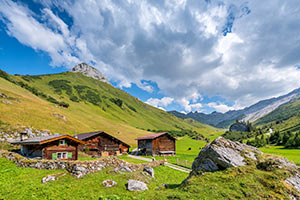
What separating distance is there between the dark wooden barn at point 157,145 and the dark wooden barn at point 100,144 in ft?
30.0

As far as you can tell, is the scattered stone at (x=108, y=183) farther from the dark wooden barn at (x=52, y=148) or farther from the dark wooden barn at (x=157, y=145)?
the dark wooden barn at (x=157, y=145)

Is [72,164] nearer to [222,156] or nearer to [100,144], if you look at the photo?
[222,156]

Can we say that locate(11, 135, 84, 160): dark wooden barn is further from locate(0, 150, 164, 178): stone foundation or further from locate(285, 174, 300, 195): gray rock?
locate(285, 174, 300, 195): gray rock

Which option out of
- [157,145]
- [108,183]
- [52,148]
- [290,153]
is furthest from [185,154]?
[108,183]

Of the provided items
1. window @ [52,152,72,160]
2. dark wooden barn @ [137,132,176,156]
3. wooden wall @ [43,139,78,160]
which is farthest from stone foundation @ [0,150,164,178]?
dark wooden barn @ [137,132,176,156]

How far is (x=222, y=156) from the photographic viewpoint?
1407 cm

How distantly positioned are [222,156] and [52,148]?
2771 cm

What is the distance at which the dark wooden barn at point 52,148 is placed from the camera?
27.0 meters

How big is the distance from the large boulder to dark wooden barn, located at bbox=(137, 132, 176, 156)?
39255mm

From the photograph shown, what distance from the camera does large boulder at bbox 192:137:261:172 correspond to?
545 inches

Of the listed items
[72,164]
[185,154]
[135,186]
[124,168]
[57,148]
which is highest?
[57,148]

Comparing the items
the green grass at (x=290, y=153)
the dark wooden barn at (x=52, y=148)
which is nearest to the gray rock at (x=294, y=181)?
the green grass at (x=290, y=153)

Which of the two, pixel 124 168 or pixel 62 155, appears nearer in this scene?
pixel 124 168

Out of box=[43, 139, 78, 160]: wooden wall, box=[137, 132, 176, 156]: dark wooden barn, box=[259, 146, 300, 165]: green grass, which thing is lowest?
box=[259, 146, 300, 165]: green grass
